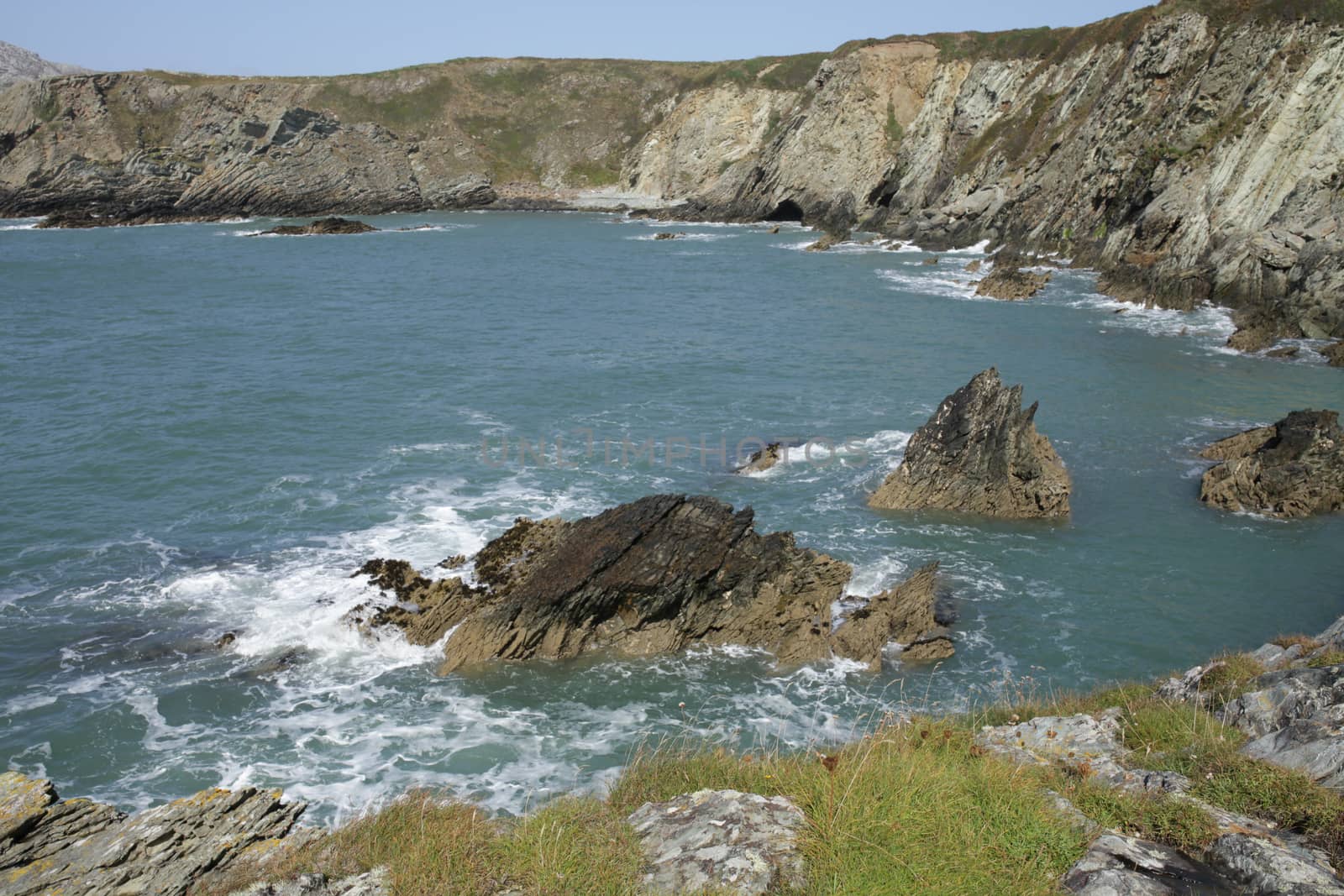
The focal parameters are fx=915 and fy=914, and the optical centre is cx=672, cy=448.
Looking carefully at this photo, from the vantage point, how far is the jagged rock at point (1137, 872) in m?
6.29

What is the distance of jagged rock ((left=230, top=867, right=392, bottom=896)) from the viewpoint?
6.62 m

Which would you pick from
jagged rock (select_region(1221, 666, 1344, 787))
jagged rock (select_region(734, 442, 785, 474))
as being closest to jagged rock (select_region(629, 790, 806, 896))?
jagged rock (select_region(1221, 666, 1344, 787))

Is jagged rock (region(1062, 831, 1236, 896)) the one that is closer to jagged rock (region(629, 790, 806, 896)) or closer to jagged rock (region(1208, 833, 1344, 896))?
jagged rock (region(1208, 833, 1344, 896))

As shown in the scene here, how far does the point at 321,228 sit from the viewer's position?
86875 mm

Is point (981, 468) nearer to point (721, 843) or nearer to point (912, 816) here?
point (912, 816)

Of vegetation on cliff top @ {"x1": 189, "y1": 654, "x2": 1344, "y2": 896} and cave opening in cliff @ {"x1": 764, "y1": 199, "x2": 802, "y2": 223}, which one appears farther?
cave opening in cliff @ {"x1": 764, "y1": 199, "x2": 802, "y2": 223}

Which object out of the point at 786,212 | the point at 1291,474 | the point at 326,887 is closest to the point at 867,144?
the point at 786,212

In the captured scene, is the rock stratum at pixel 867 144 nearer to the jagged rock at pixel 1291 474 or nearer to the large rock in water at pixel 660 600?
the jagged rock at pixel 1291 474

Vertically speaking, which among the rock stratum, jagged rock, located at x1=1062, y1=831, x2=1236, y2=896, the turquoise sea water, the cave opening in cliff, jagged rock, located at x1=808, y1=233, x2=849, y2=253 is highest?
the rock stratum

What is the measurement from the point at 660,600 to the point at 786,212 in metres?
86.1

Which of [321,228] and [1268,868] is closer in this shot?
[1268,868]

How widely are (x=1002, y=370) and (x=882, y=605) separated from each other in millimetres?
20159

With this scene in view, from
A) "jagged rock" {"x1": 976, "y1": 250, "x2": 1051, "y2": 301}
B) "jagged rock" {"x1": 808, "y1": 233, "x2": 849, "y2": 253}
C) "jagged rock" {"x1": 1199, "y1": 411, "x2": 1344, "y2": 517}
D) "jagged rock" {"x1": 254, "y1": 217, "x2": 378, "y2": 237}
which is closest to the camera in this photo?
"jagged rock" {"x1": 1199, "y1": 411, "x2": 1344, "y2": 517}

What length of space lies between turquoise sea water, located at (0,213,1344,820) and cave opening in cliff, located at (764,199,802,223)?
4801cm
